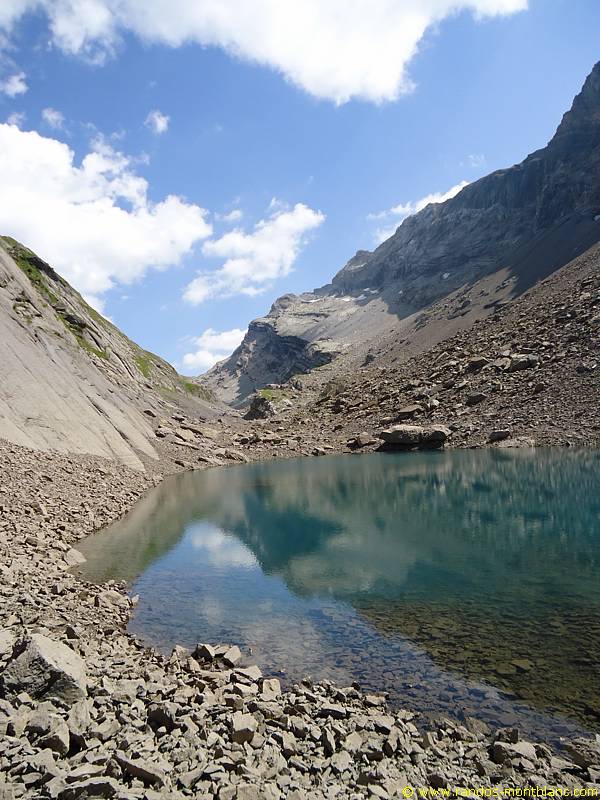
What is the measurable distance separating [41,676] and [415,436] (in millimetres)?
68173

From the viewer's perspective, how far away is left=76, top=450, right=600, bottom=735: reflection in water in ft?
40.1

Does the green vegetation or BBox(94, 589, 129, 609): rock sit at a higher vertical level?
the green vegetation

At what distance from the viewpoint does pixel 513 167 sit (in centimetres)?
19438

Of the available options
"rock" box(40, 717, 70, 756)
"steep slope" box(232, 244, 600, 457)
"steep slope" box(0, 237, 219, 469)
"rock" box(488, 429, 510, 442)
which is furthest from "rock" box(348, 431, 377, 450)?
"rock" box(40, 717, 70, 756)

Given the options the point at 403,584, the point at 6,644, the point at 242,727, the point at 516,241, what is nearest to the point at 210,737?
the point at 242,727

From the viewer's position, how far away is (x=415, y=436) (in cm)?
7325

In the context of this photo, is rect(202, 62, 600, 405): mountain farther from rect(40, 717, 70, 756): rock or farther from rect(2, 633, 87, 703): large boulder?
rect(40, 717, 70, 756): rock

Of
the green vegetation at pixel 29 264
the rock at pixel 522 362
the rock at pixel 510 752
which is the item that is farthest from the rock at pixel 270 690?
the green vegetation at pixel 29 264

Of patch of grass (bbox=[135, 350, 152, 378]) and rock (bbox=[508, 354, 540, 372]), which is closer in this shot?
rock (bbox=[508, 354, 540, 372])

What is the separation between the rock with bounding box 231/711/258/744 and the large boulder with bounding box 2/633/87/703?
2.83 meters

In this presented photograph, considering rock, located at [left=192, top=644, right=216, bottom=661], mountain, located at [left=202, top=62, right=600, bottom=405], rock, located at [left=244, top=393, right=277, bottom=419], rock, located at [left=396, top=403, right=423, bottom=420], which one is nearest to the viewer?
rock, located at [left=192, top=644, right=216, bottom=661]

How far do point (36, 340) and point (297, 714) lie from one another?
52476mm

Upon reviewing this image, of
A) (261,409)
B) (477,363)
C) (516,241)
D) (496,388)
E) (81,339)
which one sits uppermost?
(516,241)

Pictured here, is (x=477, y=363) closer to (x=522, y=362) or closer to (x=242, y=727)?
(x=522, y=362)
